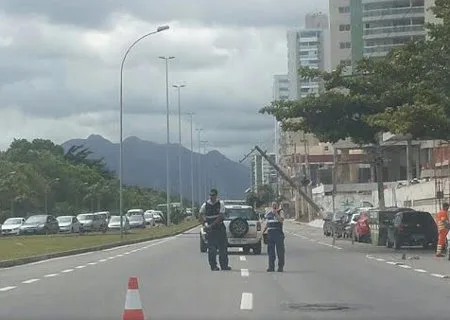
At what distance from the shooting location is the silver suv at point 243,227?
30.8m

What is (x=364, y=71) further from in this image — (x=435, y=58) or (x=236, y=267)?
(x=236, y=267)

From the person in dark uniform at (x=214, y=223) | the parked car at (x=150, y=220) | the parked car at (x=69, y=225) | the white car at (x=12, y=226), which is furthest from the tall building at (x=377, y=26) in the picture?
the person in dark uniform at (x=214, y=223)

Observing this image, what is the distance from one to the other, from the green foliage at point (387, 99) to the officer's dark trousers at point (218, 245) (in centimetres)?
1007

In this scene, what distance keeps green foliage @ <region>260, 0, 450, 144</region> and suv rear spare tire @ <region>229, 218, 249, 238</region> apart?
5883 mm

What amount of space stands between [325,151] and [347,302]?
130863mm

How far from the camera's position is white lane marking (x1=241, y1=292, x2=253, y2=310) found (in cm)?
1513

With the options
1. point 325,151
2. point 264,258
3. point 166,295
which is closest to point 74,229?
point 264,258

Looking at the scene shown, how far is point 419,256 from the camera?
31.2m

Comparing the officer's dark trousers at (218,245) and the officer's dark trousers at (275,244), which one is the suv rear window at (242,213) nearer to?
the officer's dark trousers at (218,245)

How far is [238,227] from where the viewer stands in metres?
30.8

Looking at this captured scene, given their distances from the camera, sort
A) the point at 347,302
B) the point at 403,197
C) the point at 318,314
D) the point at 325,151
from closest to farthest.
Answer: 1. the point at 318,314
2. the point at 347,302
3. the point at 403,197
4. the point at 325,151

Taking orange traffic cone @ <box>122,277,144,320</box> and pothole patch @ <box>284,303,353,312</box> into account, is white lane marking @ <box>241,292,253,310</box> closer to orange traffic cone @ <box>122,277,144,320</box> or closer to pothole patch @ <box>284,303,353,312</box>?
pothole patch @ <box>284,303,353,312</box>

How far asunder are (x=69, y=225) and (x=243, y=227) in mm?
38717

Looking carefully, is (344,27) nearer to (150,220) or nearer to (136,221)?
(150,220)
